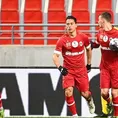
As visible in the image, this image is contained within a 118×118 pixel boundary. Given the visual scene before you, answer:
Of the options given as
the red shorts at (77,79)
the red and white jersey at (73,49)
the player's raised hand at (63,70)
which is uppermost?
the red and white jersey at (73,49)

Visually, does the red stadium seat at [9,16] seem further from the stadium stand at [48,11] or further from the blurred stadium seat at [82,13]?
the blurred stadium seat at [82,13]

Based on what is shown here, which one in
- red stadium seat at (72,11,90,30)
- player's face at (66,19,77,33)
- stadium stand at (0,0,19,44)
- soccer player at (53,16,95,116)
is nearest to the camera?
player's face at (66,19,77,33)

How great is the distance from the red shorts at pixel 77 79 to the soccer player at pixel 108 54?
636mm

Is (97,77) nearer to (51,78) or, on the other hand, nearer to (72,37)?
(51,78)

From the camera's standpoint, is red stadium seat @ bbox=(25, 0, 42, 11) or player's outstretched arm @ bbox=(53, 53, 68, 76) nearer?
player's outstretched arm @ bbox=(53, 53, 68, 76)

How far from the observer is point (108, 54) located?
1133 centimetres

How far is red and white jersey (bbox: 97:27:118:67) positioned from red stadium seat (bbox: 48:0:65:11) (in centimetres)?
667

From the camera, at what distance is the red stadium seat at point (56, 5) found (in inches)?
707

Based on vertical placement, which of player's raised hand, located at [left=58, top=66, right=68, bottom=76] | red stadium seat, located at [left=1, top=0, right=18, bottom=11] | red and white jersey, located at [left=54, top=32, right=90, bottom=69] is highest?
red stadium seat, located at [left=1, top=0, right=18, bottom=11]

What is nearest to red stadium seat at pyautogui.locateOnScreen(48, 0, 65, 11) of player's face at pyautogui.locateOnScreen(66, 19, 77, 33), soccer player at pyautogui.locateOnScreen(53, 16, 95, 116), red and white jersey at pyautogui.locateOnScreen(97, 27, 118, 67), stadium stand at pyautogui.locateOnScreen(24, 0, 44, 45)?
stadium stand at pyautogui.locateOnScreen(24, 0, 44, 45)

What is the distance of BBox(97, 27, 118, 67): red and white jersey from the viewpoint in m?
11.2

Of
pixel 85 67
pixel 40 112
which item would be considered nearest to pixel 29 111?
pixel 40 112

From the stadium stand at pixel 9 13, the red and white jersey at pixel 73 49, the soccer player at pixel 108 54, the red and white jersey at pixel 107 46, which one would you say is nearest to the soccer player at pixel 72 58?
the red and white jersey at pixel 73 49

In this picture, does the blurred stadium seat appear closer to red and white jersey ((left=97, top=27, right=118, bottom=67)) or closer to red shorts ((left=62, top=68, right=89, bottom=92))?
red shorts ((left=62, top=68, right=89, bottom=92))
